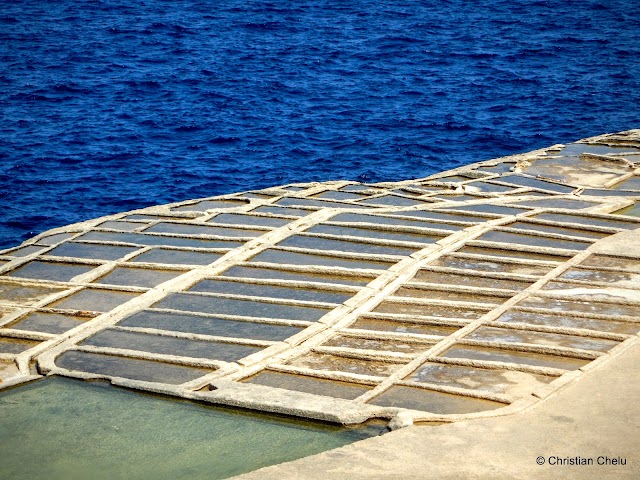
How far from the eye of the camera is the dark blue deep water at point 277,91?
29.8 m

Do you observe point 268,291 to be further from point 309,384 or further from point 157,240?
point 157,240

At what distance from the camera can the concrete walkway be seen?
23.9 feet

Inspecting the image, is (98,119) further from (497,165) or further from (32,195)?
(497,165)

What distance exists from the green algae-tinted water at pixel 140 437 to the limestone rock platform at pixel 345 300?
0.21 meters

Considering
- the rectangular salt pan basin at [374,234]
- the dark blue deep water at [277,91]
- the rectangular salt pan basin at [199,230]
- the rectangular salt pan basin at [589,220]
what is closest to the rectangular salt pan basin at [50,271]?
the rectangular salt pan basin at [199,230]

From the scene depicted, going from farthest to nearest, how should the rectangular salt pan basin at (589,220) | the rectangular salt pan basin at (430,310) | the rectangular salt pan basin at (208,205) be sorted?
the rectangular salt pan basin at (208,205) < the rectangular salt pan basin at (589,220) < the rectangular salt pan basin at (430,310)

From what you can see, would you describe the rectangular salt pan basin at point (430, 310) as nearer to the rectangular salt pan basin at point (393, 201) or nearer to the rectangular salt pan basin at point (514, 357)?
the rectangular salt pan basin at point (514, 357)

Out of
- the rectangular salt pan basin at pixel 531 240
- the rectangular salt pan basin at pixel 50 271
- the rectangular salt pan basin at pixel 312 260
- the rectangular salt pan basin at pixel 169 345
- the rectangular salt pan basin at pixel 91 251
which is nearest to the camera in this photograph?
the rectangular salt pan basin at pixel 169 345

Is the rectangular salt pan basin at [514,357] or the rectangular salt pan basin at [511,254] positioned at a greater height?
the rectangular salt pan basin at [511,254]

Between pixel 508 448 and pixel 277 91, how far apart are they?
105ft

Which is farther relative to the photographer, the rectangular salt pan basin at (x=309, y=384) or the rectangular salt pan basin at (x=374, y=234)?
the rectangular salt pan basin at (x=374, y=234)

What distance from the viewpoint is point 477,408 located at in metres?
8.67

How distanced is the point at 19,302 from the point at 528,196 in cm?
824

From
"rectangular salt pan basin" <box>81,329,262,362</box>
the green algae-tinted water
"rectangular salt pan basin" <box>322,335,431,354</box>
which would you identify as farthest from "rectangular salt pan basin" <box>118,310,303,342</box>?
the green algae-tinted water
